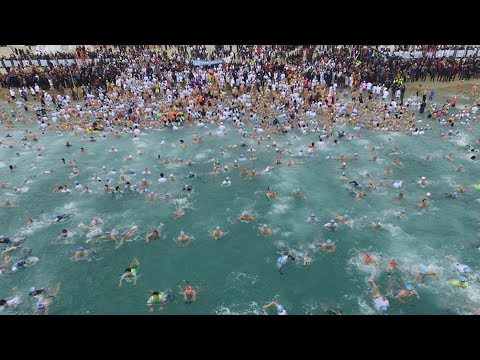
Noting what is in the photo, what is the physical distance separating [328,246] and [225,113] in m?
21.8

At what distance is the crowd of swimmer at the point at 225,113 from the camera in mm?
27734

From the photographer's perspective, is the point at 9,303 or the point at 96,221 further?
the point at 96,221

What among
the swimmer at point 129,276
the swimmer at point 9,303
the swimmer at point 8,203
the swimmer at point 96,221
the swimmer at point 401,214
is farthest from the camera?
Answer: the swimmer at point 8,203

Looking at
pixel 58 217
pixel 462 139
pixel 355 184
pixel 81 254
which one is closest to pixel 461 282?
pixel 355 184

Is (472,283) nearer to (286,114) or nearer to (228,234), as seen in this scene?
(228,234)

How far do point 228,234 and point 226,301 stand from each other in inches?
209

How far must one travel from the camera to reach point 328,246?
71.6 feet

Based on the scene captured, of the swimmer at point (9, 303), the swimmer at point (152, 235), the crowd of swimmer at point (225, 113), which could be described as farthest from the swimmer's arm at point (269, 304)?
the swimmer at point (9, 303)

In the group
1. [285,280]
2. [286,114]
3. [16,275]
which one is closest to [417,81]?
[286,114]

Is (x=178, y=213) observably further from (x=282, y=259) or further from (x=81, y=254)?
(x=282, y=259)

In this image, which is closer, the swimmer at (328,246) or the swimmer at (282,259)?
the swimmer at (282,259)

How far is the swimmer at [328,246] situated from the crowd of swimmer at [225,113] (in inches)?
3.5

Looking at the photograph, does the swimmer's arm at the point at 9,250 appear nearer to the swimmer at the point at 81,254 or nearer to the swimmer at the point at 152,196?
the swimmer at the point at 81,254

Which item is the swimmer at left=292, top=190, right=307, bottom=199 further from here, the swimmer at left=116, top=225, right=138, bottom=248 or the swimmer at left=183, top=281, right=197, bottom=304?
the swimmer at left=116, top=225, right=138, bottom=248
